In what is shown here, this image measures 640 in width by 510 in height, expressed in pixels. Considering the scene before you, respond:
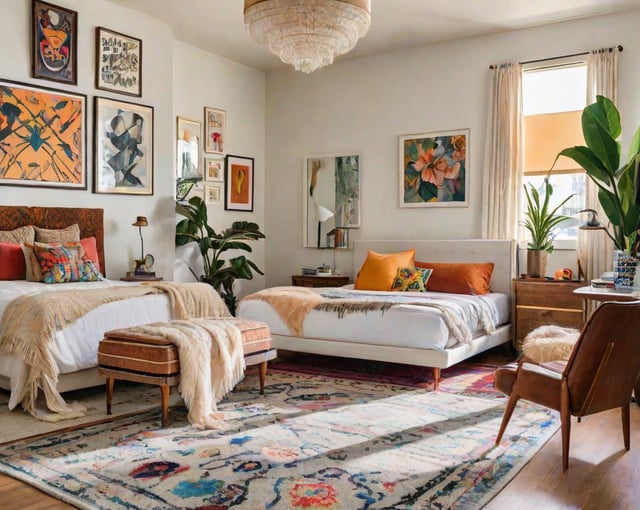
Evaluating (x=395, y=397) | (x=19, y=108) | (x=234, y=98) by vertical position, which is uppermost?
(x=234, y=98)

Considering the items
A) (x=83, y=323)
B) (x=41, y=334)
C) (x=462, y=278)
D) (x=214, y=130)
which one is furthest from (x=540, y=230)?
(x=41, y=334)

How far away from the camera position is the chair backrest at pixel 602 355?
2803 mm

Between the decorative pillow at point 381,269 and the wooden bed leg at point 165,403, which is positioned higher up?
A: the decorative pillow at point 381,269

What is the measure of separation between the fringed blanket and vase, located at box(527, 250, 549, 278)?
2.30ft

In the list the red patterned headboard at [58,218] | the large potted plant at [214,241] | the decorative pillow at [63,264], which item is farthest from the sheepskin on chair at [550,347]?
the red patterned headboard at [58,218]

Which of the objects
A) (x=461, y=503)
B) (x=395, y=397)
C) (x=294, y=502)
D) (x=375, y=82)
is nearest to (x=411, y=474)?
(x=461, y=503)

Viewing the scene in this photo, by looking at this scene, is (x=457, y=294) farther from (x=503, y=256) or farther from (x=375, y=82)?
(x=375, y=82)

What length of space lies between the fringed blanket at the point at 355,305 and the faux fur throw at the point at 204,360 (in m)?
1.03

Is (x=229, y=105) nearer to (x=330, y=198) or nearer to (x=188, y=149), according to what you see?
(x=188, y=149)

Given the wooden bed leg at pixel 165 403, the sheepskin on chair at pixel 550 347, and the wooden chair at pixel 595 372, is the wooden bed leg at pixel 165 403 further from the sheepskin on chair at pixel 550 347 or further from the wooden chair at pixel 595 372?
the sheepskin on chair at pixel 550 347

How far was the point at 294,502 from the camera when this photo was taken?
8.20 feet

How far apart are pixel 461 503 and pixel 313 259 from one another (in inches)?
198

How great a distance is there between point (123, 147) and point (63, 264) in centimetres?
147

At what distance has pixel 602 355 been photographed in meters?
2.84
